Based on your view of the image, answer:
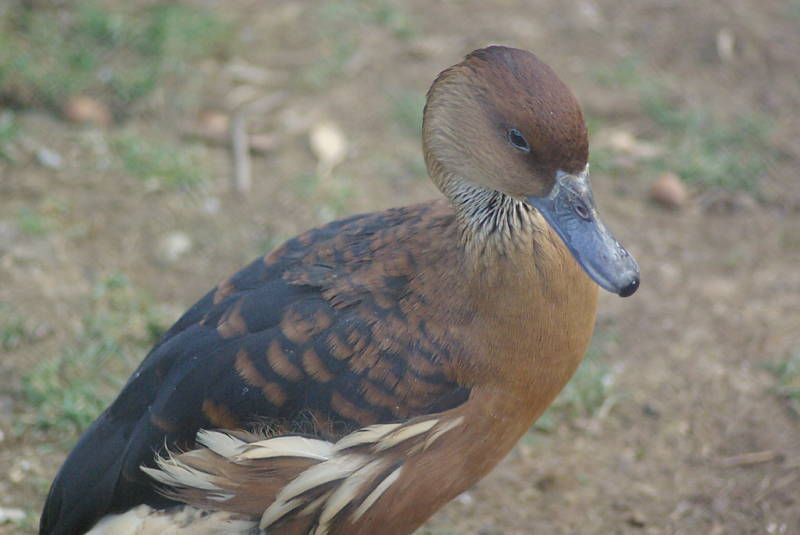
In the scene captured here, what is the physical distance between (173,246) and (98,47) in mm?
1714

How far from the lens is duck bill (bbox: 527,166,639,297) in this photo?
290 centimetres

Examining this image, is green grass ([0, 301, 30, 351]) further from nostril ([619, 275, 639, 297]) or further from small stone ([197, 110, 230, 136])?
nostril ([619, 275, 639, 297])

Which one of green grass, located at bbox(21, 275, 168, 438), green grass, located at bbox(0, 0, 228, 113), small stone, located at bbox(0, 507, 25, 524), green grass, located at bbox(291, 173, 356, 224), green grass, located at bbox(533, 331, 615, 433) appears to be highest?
green grass, located at bbox(0, 0, 228, 113)

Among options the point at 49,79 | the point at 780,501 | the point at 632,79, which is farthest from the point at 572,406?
the point at 49,79

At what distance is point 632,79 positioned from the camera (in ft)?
19.2

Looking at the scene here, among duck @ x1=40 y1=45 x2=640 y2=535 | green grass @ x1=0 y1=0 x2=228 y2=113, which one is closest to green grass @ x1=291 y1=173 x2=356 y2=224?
green grass @ x1=0 y1=0 x2=228 y2=113

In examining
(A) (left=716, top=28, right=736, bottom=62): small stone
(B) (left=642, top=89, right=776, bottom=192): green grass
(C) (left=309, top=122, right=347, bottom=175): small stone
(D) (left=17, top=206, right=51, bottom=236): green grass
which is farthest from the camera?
(A) (left=716, top=28, right=736, bottom=62): small stone

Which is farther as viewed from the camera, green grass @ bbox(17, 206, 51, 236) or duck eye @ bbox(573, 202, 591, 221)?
green grass @ bbox(17, 206, 51, 236)

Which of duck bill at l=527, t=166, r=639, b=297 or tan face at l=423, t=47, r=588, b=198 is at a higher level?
tan face at l=423, t=47, r=588, b=198

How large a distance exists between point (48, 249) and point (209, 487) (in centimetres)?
209

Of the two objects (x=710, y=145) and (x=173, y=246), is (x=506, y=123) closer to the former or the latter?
(x=173, y=246)

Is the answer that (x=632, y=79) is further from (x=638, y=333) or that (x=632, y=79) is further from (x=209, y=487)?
(x=209, y=487)

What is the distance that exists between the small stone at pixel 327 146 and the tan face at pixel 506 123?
85.8 inches

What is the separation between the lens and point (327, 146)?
214 inches
